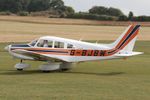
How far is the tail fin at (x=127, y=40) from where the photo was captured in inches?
837

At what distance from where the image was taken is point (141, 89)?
48.5ft

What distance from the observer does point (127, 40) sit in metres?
21.5

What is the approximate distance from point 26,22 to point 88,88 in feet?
242

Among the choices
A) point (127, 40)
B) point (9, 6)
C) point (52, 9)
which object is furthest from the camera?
point (52, 9)

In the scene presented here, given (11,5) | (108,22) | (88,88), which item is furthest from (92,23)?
(88,88)

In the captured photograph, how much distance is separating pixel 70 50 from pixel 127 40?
2707 millimetres

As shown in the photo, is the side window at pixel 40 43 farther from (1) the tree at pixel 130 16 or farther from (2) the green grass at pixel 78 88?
(1) the tree at pixel 130 16

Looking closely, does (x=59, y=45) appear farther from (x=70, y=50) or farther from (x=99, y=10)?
(x=99, y=10)

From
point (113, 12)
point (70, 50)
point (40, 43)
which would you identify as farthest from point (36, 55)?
point (113, 12)

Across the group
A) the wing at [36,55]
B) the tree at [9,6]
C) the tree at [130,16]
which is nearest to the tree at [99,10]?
the tree at [9,6]

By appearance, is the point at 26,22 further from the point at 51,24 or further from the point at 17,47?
the point at 17,47

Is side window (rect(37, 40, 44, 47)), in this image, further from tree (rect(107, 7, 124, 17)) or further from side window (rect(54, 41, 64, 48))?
tree (rect(107, 7, 124, 17))

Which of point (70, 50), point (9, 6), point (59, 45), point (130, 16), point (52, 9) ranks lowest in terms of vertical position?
point (52, 9)

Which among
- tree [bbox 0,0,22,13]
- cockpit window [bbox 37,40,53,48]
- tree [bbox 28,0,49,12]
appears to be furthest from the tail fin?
tree [bbox 28,0,49,12]
